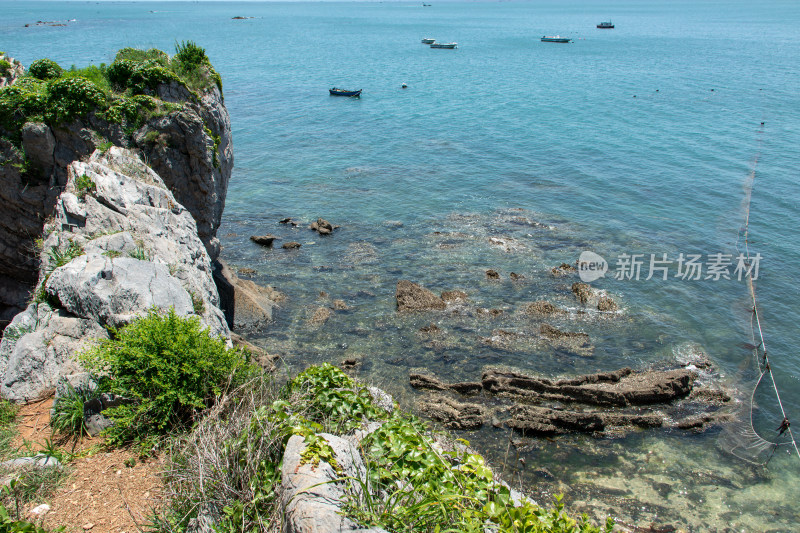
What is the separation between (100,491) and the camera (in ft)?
27.0

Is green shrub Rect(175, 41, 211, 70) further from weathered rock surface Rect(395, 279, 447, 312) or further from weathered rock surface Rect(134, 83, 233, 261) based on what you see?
weathered rock surface Rect(395, 279, 447, 312)

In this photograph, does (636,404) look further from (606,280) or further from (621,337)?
(606,280)

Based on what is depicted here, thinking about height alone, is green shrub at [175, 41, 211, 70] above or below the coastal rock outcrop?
above

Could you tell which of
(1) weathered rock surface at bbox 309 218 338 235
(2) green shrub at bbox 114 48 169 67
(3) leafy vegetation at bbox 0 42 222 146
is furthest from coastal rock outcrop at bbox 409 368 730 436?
(2) green shrub at bbox 114 48 169 67

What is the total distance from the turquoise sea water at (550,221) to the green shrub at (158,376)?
29.3ft

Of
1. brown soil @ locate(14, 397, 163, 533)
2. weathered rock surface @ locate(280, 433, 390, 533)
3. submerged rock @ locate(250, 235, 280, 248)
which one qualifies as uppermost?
weathered rock surface @ locate(280, 433, 390, 533)

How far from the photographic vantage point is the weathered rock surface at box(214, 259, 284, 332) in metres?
21.7

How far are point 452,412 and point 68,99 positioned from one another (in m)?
16.8

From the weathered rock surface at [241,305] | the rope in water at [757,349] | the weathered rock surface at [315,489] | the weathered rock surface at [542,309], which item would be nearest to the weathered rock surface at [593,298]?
the weathered rock surface at [542,309]

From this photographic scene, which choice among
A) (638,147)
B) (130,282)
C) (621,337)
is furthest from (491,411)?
(638,147)

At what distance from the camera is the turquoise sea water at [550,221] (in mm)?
15867

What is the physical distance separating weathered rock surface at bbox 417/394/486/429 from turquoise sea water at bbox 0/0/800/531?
451 millimetres

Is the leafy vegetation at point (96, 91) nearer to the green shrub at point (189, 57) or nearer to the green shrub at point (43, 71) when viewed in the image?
the green shrub at point (43, 71)

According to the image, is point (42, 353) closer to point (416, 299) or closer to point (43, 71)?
point (43, 71)
